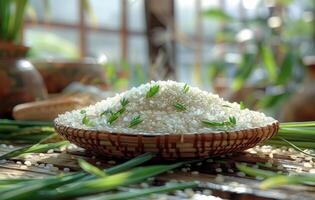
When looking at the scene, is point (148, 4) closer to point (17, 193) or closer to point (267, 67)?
point (267, 67)

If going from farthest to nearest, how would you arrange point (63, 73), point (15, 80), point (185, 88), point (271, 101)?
point (271, 101)
point (63, 73)
point (15, 80)
point (185, 88)

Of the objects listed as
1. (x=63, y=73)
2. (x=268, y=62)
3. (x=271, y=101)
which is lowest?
(x=271, y=101)

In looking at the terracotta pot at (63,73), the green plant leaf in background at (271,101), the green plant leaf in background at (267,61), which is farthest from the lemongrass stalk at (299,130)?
the green plant leaf in background at (267,61)

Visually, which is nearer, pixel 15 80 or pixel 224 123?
pixel 224 123

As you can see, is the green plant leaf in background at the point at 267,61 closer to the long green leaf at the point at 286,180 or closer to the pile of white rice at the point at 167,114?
the pile of white rice at the point at 167,114

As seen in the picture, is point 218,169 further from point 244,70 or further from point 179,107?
point 244,70

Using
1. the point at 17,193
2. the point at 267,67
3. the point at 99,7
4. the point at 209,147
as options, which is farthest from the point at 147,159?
the point at 99,7

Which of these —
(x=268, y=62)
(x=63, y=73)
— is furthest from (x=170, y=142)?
(x=268, y=62)
